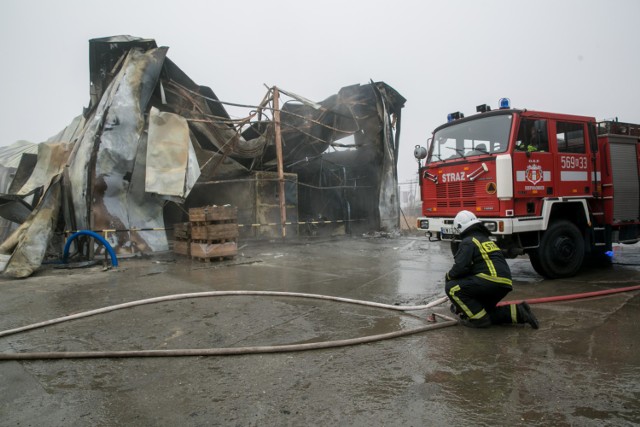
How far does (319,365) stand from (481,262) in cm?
206

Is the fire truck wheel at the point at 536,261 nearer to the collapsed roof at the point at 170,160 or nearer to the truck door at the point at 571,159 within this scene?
the truck door at the point at 571,159

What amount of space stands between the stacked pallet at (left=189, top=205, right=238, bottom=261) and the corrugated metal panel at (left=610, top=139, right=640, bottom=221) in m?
7.66

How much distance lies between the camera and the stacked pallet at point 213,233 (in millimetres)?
8844

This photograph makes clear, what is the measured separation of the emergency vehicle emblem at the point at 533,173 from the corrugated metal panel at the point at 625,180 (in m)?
1.86

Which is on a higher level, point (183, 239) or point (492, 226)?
point (492, 226)

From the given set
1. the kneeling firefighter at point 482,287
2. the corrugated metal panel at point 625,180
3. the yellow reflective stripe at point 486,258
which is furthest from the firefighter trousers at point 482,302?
the corrugated metal panel at point 625,180

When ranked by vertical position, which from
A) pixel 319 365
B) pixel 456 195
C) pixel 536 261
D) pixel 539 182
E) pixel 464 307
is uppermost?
pixel 539 182

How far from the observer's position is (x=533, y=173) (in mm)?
6320

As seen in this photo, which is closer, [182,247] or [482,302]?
[482,302]

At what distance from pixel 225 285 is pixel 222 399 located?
12.9 ft

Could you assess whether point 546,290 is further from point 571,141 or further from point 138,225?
point 138,225

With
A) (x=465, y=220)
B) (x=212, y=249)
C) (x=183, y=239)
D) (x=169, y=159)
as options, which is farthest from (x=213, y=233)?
(x=465, y=220)

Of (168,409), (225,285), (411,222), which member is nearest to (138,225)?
(225,285)

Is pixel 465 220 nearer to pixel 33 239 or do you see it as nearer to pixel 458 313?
pixel 458 313
